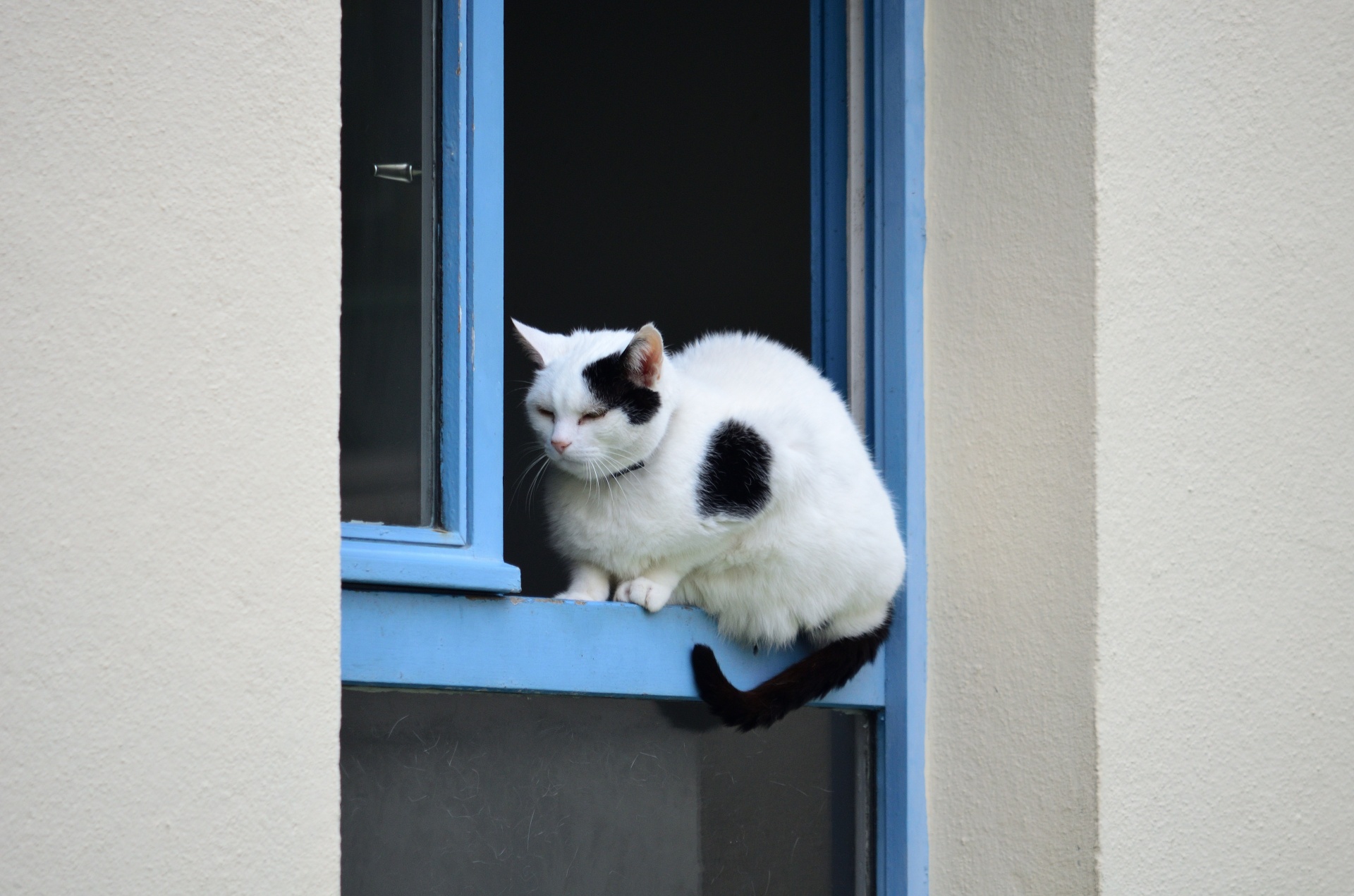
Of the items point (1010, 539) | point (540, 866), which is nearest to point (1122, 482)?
point (1010, 539)

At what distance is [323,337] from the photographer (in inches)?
45.0

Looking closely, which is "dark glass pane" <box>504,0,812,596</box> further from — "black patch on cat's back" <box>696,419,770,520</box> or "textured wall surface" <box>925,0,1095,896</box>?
"black patch on cat's back" <box>696,419,770,520</box>

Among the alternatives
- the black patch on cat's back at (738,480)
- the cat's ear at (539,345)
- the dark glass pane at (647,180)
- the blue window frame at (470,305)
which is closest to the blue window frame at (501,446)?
the blue window frame at (470,305)

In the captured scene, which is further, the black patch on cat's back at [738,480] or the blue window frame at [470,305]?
the black patch on cat's back at [738,480]

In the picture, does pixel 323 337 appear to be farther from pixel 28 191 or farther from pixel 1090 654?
pixel 1090 654

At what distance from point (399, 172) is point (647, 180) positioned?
276cm

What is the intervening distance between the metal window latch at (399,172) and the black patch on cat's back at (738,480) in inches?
24.2

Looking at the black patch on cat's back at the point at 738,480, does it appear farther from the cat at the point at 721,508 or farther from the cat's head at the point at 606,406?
the cat's head at the point at 606,406

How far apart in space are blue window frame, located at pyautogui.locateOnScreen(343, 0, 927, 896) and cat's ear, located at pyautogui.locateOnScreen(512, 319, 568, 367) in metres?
0.34

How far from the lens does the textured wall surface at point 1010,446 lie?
1820 millimetres

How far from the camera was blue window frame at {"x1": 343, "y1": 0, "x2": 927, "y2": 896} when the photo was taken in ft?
5.17

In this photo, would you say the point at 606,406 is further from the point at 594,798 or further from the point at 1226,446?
the point at 1226,446

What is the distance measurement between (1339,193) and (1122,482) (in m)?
0.69

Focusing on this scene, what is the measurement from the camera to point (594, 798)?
183 cm
